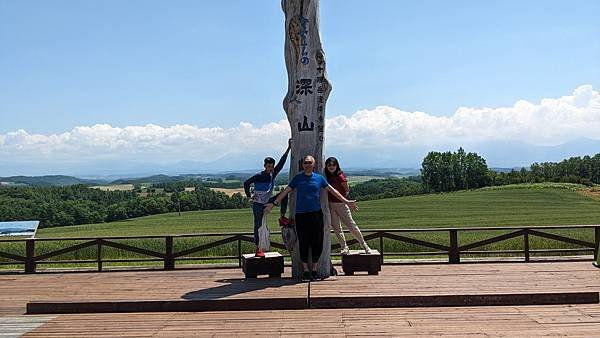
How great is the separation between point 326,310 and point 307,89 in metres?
3.64

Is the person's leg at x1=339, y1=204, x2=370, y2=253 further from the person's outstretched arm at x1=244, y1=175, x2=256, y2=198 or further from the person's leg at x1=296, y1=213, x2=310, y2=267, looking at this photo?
the person's outstretched arm at x1=244, y1=175, x2=256, y2=198

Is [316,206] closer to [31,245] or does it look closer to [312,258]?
[312,258]

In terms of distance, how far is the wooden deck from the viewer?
6.90m

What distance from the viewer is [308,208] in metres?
9.06

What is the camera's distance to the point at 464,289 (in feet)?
27.1

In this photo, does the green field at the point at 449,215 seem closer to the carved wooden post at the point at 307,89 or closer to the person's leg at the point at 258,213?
the person's leg at the point at 258,213

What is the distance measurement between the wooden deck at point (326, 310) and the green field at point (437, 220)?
7.94 metres

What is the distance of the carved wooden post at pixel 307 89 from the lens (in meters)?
9.69

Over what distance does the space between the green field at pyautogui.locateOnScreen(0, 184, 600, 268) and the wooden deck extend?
26.1ft

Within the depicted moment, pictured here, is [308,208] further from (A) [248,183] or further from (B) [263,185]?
(A) [248,183]

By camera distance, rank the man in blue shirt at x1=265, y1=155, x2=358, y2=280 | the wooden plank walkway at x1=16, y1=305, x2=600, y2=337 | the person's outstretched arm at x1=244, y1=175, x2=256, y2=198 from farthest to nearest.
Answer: the person's outstretched arm at x1=244, y1=175, x2=256, y2=198, the man in blue shirt at x1=265, y1=155, x2=358, y2=280, the wooden plank walkway at x1=16, y1=305, x2=600, y2=337

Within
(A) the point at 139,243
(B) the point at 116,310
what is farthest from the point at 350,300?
(A) the point at 139,243

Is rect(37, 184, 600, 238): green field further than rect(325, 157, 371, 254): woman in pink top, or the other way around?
rect(37, 184, 600, 238): green field

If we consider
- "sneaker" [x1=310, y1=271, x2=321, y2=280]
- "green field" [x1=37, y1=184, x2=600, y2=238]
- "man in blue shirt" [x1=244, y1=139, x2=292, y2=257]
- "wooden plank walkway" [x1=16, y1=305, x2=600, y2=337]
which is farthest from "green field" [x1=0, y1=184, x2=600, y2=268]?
"wooden plank walkway" [x1=16, y1=305, x2=600, y2=337]
